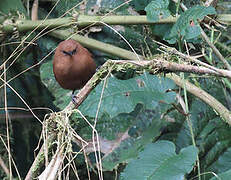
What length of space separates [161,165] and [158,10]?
0.67 metres

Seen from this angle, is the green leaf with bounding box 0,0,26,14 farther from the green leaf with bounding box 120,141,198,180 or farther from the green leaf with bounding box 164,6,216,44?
the green leaf with bounding box 120,141,198,180

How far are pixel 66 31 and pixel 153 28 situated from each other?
468mm

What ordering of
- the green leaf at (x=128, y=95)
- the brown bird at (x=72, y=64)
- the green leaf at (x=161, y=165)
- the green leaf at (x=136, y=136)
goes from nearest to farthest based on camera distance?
the green leaf at (x=161, y=165), the green leaf at (x=128, y=95), the green leaf at (x=136, y=136), the brown bird at (x=72, y=64)

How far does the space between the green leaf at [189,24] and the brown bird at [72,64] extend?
0.70m

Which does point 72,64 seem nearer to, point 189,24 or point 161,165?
point 189,24

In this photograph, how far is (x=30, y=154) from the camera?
2.73m

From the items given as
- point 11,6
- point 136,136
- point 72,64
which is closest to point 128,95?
point 136,136

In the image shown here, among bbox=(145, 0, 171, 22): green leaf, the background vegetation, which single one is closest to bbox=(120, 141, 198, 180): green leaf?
the background vegetation

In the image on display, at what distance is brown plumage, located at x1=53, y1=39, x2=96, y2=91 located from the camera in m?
2.37

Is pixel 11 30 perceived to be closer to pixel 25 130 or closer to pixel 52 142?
pixel 25 130

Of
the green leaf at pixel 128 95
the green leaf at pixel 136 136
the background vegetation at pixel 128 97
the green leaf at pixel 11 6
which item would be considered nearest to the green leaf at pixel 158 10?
the background vegetation at pixel 128 97

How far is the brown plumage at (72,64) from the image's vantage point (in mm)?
2365

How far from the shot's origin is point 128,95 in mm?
1646

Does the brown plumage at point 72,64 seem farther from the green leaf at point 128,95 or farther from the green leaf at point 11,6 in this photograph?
the green leaf at point 128,95
